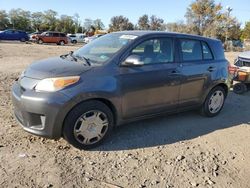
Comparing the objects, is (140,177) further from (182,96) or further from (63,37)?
(63,37)

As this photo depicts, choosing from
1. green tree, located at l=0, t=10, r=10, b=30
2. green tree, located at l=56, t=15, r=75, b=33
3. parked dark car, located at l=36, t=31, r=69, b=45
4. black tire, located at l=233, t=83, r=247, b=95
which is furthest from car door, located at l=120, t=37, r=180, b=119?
green tree, located at l=56, t=15, r=75, b=33

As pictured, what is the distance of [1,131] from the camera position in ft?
15.5

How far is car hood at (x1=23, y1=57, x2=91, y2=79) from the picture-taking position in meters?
4.02

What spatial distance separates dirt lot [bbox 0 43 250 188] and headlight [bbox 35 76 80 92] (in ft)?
3.01

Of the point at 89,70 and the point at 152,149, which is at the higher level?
the point at 89,70

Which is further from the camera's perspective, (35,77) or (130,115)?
(130,115)

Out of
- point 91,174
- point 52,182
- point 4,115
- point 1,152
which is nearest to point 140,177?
point 91,174

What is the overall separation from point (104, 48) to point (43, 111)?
1583 mm

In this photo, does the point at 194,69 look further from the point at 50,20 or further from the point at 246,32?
the point at 50,20

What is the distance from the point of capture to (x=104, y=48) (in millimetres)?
4863

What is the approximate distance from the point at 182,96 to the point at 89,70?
2006 millimetres

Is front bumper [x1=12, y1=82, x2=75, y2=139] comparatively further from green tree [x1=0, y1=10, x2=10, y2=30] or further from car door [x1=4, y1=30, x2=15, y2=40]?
green tree [x1=0, y1=10, x2=10, y2=30]

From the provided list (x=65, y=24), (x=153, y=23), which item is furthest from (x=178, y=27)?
(x=65, y=24)

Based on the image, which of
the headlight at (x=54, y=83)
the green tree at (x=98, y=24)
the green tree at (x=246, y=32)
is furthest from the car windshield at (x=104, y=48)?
→ the green tree at (x=98, y=24)
